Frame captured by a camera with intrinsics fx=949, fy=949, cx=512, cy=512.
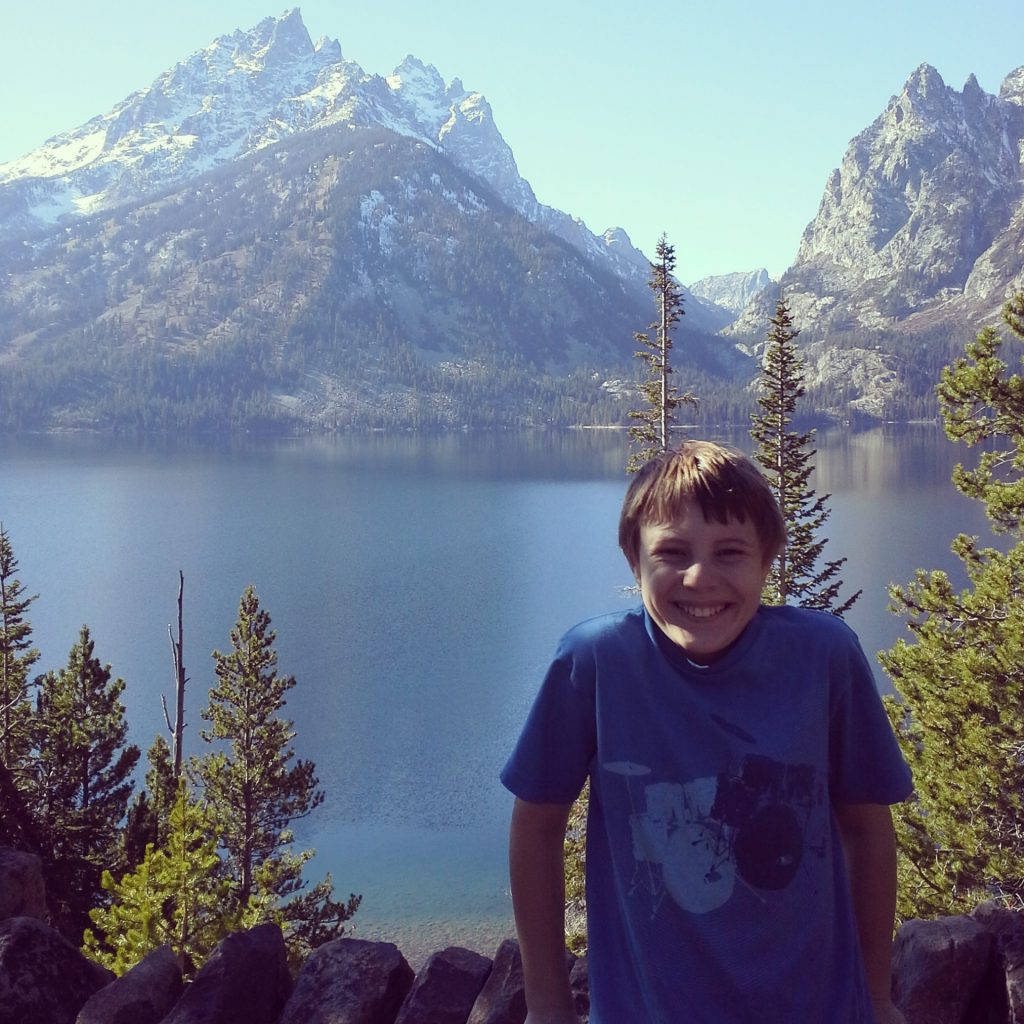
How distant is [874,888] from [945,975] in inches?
84.7

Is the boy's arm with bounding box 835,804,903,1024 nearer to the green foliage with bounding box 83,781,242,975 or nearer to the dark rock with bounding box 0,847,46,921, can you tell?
the dark rock with bounding box 0,847,46,921

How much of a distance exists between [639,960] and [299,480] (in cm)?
15466

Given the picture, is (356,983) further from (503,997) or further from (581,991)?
(581,991)

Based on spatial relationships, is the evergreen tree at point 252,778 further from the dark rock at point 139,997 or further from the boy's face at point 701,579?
the boy's face at point 701,579

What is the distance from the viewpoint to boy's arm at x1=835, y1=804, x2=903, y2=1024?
9.37 feet

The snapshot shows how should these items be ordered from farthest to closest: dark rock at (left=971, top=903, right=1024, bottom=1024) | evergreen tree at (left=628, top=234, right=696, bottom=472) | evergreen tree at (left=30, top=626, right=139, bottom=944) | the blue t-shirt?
1. evergreen tree at (left=628, top=234, right=696, bottom=472)
2. evergreen tree at (left=30, top=626, right=139, bottom=944)
3. dark rock at (left=971, top=903, right=1024, bottom=1024)
4. the blue t-shirt

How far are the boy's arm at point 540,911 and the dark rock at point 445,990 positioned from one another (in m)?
2.08

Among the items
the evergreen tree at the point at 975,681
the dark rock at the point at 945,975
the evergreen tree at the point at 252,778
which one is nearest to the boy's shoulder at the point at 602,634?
the dark rock at the point at 945,975

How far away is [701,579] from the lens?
2.68 m

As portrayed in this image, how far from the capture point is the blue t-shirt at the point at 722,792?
2.59 metres

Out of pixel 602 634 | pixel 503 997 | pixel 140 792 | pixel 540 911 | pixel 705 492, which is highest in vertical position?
pixel 705 492

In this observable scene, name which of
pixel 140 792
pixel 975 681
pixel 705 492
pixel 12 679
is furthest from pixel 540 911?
pixel 12 679

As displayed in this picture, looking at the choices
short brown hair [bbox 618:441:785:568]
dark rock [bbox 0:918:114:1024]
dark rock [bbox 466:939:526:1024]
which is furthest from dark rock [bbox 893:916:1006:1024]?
dark rock [bbox 0:918:114:1024]

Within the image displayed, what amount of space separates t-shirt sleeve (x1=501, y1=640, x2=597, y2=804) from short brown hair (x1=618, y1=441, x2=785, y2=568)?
0.46 meters
